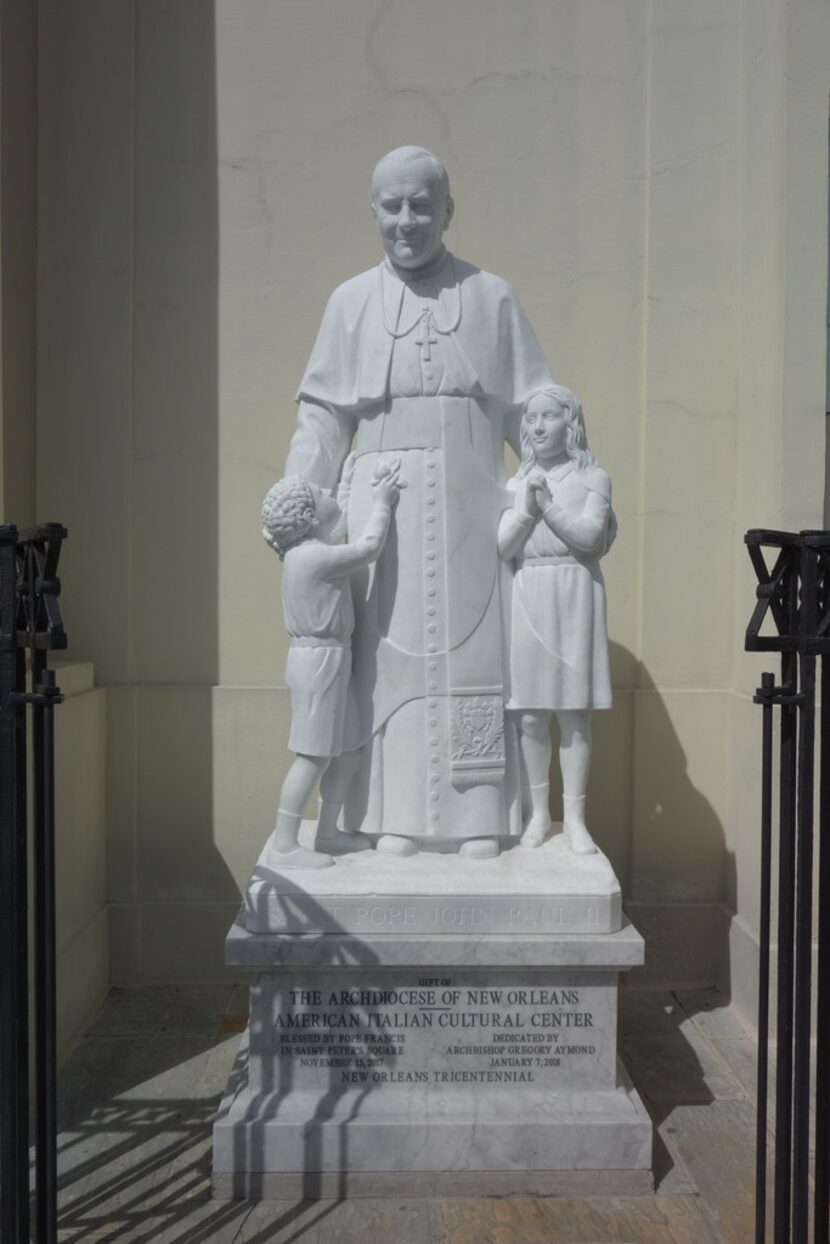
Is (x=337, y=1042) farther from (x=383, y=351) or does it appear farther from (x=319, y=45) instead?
(x=319, y=45)

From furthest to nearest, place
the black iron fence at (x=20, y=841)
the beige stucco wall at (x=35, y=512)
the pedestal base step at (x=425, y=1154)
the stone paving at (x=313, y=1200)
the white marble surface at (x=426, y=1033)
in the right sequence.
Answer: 1. the beige stucco wall at (x=35, y=512)
2. the white marble surface at (x=426, y=1033)
3. the pedestal base step at (x=425, y=1154)
4. the stone paving at (x=313, y=1200)
5. the black iron fence at (x=20, y=841)

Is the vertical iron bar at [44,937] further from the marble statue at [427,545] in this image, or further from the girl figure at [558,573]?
the girl figure at [558,573]

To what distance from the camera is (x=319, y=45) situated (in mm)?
5027

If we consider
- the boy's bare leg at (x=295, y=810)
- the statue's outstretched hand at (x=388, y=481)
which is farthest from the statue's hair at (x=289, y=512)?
the boy's bare leg at (x=295, y=810)

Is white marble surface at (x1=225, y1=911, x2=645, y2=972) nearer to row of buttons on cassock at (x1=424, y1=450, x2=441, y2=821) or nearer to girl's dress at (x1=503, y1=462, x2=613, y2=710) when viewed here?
row of buttons on cassock at (x1=424, y1=450, x2=441, y2=821)

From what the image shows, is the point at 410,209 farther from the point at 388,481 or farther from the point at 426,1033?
the point at 426,1033

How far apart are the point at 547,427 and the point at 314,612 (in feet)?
3.28

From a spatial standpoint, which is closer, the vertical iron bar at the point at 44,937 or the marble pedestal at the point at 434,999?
the vertical iron bar at the point at 44,937

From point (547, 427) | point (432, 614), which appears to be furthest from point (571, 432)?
point (432, 614)

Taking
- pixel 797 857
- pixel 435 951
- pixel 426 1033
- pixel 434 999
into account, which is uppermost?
pixel 797 857

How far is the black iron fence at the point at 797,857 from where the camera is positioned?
2.46 m

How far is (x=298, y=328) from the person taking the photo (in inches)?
200

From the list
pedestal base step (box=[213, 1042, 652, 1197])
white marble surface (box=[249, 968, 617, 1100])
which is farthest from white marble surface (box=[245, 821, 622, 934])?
pedestal base step (box=[213, 1042, 652, 1197])

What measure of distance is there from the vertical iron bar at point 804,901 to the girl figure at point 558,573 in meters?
1.20
